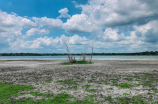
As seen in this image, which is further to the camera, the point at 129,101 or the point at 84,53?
the point at 84,53

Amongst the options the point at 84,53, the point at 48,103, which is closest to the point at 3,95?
the point at 48,103

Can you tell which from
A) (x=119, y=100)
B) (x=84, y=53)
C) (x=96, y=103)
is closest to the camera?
(x=96, y=103)

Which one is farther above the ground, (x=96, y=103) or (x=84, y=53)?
(x=84, y=53)

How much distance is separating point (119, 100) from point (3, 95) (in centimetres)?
806

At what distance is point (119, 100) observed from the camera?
9109 millimetres

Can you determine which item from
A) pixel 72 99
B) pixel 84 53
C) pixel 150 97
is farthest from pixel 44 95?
pixel 84 53

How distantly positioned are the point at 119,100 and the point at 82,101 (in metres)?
2.36

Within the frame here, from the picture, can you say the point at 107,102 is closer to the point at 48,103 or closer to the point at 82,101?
the point at 82,101

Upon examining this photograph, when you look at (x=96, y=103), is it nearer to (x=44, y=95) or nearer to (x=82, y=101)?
(x=82, y=101)

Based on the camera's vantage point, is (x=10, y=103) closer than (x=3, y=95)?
Yes

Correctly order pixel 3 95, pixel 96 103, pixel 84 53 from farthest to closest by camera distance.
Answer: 1. pixel 84 53
2. pixel 3 95
3. pixel 96 103

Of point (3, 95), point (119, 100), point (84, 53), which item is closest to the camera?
point (119, 100)

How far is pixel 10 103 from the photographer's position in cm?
870

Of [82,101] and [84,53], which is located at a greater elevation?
[84,53]
